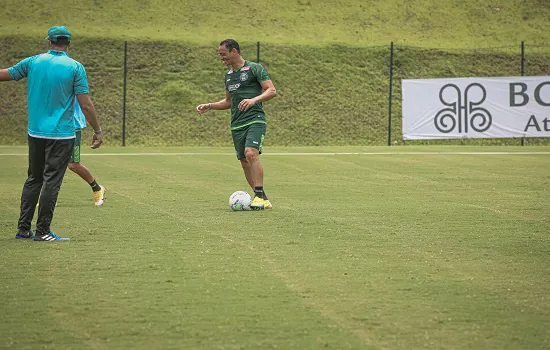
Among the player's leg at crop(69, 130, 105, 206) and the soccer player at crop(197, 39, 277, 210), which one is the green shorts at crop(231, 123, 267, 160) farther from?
the player's leg at crop(69, 130, 105, 206)

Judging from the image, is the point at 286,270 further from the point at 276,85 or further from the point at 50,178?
the point at 276,85

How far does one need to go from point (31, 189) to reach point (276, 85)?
88.3 ft

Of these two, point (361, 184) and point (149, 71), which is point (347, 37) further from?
point (361, 184)

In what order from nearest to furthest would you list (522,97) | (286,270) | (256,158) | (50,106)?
Result: (286,270) → (50,106) → (256,158) → (522,97)

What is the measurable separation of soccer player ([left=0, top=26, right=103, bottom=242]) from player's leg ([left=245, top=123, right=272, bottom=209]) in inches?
136

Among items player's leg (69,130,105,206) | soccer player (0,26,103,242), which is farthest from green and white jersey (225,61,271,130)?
soccer player (0,26,103,242)

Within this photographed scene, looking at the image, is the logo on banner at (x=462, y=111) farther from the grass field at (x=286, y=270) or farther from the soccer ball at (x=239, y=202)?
the soccer ball at (x=239, y=202)

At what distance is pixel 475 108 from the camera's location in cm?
3058

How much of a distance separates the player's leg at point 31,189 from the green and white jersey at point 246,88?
3765 millimetres

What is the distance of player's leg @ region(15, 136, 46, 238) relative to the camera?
32.6 feet

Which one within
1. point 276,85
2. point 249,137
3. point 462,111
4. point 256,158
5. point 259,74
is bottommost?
point 256,158

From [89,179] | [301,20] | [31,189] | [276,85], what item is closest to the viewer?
[31,189]

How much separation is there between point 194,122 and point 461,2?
24.1m

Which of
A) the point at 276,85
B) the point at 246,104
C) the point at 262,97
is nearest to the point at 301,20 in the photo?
the point at 276,85
